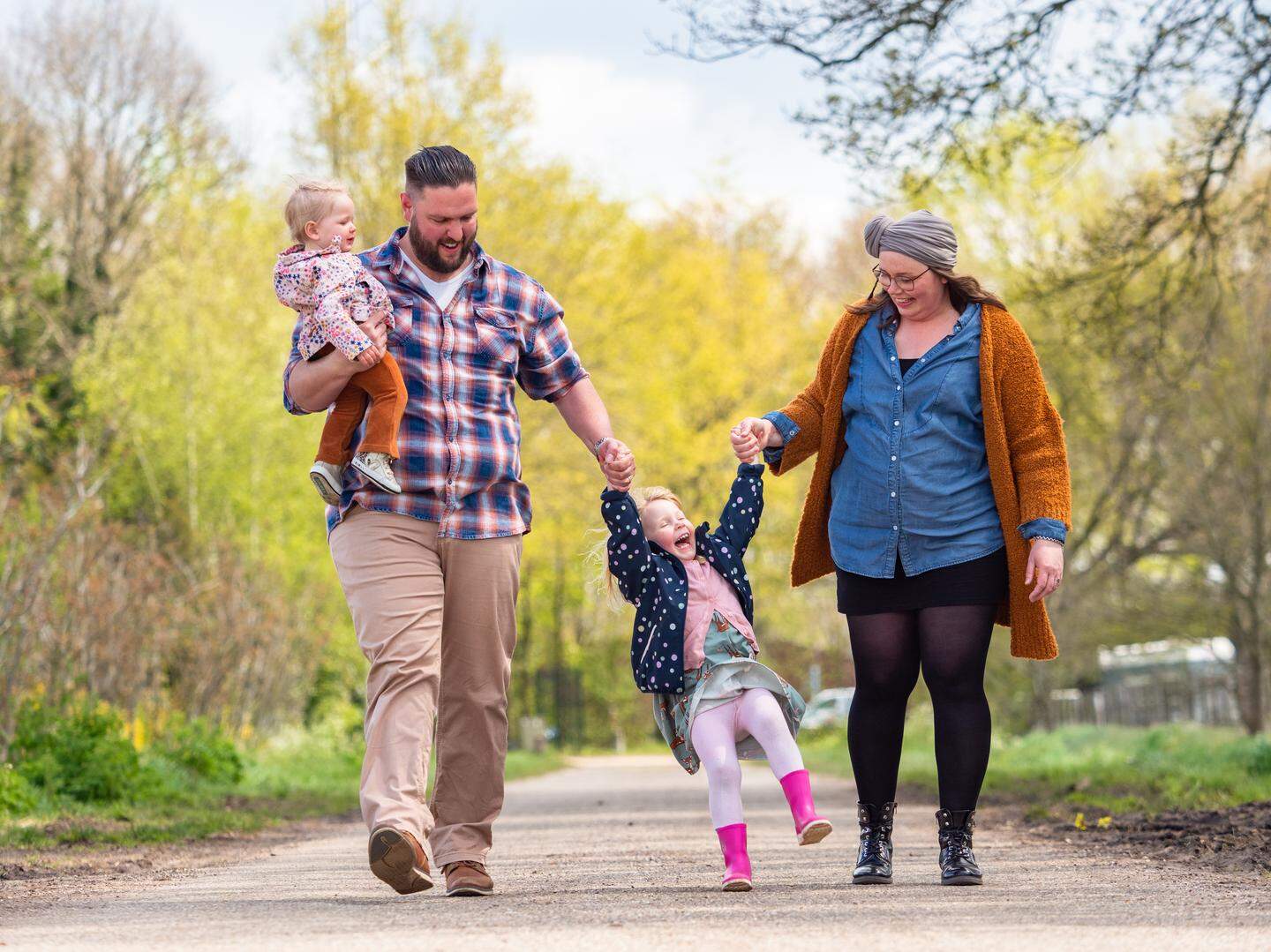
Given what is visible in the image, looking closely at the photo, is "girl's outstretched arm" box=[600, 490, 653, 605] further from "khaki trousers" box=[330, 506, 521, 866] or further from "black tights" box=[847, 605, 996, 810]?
"black tights" box=[847, 605, 996, 810]

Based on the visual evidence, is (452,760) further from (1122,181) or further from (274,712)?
(1122,181)

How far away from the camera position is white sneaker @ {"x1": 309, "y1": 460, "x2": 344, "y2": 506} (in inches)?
201

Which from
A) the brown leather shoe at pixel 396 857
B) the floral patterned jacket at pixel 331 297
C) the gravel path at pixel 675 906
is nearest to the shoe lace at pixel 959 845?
the gravel path at pixel 675 906

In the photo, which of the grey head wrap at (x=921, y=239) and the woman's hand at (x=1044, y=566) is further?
the grey head wrap at (x=921, y=239)

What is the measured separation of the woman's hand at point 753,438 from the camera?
5480mm

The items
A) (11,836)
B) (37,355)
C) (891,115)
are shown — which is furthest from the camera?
(37,355)

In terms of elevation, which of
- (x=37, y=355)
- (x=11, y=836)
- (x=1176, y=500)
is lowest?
(x=11, y=836)

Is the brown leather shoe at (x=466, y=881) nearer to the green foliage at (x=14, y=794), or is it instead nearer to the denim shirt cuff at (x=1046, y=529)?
the denim shirt cuff at (x=1046, y=529)

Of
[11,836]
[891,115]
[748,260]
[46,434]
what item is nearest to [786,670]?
[748,260]

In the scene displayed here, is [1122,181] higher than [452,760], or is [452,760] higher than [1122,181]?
[1122,181]

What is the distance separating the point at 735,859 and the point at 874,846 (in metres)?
0.52

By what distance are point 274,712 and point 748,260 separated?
569 inches

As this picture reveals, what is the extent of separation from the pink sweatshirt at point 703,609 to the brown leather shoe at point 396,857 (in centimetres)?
115

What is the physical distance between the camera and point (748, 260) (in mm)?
29422
